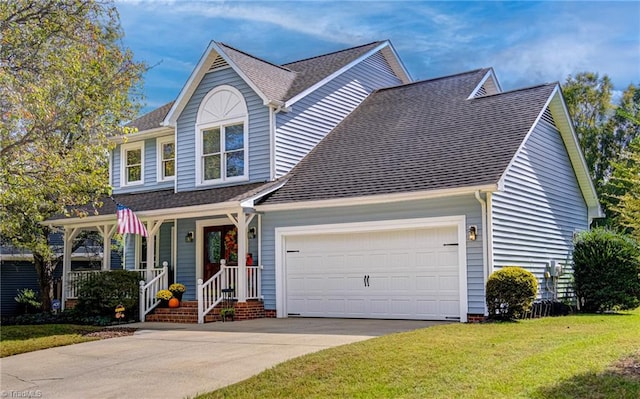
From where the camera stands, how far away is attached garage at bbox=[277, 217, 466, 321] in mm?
14344

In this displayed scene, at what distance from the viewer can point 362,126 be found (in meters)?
19.5

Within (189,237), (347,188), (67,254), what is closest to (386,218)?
(347,188)

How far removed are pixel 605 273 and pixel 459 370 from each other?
10.7 metres

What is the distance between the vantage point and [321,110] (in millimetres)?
19844

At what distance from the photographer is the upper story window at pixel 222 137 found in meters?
18.4

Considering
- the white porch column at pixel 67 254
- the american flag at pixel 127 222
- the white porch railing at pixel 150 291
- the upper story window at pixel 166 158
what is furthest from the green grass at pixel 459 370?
the white porch column at pixel 67 254

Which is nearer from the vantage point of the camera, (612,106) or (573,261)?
(573,261)

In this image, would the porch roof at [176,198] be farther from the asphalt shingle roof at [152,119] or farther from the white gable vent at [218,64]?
the white gable vent at [218,64]

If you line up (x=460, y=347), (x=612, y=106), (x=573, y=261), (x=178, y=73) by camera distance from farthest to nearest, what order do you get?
(x=612, y=106) → (x=178, y=73) → (x=573, y=261) → (x=460, y=347)

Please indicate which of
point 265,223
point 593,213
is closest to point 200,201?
point 265,223

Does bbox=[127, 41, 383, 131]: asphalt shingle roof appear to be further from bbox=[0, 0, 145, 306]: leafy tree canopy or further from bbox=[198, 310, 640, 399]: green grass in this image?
bbox=[198, 310, 640, 399]: green grass

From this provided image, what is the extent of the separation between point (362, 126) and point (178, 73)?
968cm

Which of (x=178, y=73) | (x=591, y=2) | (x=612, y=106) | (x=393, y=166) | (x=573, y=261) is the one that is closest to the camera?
(x=591, y=2)

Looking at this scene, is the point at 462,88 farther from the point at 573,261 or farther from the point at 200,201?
the point at 200,201
